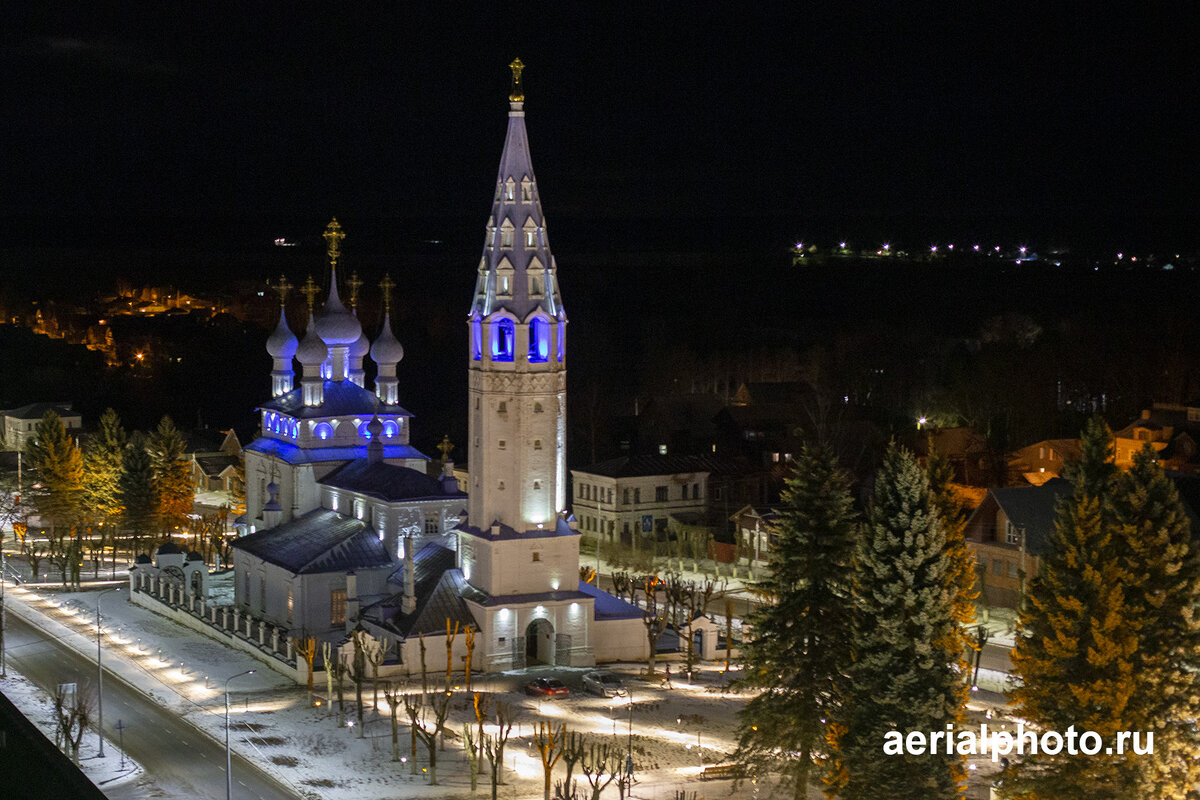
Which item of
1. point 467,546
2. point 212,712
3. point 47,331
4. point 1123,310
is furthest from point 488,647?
point 47,331

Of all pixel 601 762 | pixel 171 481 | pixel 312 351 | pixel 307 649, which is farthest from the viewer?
pixel 171 481

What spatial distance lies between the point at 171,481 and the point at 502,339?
33320mm

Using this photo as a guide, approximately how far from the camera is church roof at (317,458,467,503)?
198 ft

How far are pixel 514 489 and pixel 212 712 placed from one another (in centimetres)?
1174

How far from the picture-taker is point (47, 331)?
148m

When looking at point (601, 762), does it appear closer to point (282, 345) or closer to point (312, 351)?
point (312, 351)

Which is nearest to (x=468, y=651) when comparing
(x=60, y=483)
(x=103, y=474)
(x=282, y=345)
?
(x=282, y=345)

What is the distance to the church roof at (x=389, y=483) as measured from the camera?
6041 cm

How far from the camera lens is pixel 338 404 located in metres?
66.8

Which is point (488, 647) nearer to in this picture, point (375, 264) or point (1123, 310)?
point (1123, 310)

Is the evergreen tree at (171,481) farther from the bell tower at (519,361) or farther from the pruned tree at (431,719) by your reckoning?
the pruned tree at (431,719)

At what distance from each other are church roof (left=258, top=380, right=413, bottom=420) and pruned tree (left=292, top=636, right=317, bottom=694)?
37.6 ft

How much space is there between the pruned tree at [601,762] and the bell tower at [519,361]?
11.6m

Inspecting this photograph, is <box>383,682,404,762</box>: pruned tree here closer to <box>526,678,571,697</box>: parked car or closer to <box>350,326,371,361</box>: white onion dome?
<box>526,678,571,697</box>: parked car
